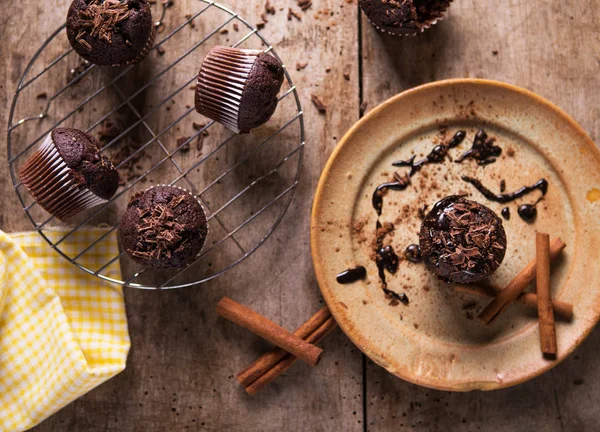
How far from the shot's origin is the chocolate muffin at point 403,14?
109 inches

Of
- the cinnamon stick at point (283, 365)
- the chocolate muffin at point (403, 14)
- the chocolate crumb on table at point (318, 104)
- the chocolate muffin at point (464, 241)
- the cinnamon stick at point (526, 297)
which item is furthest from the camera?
the chocolate crumb on table at point (318, 104)

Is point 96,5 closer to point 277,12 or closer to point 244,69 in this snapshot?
point 244,69

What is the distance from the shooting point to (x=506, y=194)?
2.98m

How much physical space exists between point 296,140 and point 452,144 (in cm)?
83

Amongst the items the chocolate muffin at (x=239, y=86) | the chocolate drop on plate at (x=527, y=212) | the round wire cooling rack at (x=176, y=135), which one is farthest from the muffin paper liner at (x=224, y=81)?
the chocolate drop on plate at (x=527, y=212)

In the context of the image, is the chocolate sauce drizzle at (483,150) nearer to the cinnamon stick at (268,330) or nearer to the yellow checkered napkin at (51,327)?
the cinnamon stick at (268,330)

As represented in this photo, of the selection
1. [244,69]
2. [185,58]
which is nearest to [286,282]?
[244,69]

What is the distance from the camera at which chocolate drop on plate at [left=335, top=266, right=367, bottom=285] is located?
9.61ft

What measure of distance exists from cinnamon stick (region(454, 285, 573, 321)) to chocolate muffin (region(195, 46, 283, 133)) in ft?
4.38

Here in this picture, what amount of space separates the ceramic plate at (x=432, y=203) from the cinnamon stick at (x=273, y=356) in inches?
6.0

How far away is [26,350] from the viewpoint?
2.86 meters

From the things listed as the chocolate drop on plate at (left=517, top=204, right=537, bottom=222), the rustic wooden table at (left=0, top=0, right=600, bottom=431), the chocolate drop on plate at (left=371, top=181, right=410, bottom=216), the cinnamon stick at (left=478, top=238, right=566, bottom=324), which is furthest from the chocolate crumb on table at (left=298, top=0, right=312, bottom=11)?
the cinnamon stick at (left=478, top=238, right=566, bottom=324)

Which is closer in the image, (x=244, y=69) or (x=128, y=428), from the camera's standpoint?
(x=244, y=69)

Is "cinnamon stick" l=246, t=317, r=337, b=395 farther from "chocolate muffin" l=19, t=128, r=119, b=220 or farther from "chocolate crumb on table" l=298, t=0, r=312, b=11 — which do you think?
"chocolate crumb on table" l=298, t=0, r=312, b=11
